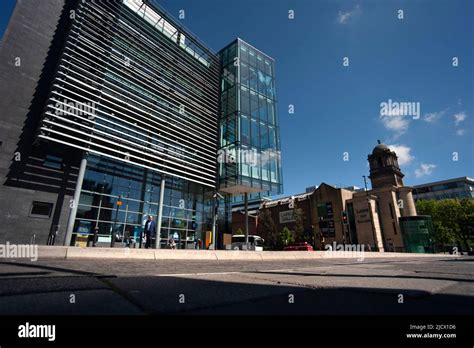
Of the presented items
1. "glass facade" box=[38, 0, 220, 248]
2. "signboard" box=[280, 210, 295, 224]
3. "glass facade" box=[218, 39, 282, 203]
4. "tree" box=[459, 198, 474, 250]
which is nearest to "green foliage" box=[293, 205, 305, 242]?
"signboard" box=[280, 210, 295, 224]

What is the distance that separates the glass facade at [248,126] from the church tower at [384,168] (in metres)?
40.9

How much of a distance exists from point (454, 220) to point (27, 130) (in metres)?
66.8

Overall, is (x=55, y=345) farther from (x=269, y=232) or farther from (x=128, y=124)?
(x=269, y=232)

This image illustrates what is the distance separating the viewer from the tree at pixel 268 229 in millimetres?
50203

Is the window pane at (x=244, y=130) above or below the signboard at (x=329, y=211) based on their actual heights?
above

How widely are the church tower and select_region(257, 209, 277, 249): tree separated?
2631 centimetres

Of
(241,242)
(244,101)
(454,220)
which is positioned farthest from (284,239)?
(454,220)

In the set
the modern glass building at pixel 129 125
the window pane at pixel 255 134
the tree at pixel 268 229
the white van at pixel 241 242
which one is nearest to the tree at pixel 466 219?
the tree at pixel 268 229

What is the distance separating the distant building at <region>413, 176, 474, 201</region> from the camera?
7156cm

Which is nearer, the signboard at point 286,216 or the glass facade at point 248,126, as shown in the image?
the glass facade at point 248,126

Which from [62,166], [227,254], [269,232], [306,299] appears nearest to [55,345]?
[306,299]

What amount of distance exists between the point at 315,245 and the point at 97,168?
44.4 m

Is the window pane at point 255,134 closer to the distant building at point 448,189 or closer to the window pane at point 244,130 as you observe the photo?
the window pane at point 244,130

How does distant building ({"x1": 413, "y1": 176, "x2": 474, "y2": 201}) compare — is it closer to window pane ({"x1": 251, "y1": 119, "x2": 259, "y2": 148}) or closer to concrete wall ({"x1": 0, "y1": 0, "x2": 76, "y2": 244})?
window pane ({"x1": 251, "y1": 119, "x2": 259, "y2": 148})
